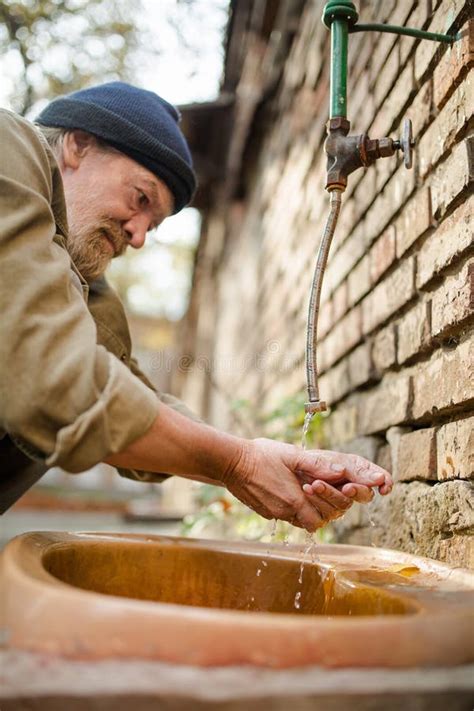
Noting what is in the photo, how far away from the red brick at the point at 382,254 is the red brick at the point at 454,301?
0.31 meters

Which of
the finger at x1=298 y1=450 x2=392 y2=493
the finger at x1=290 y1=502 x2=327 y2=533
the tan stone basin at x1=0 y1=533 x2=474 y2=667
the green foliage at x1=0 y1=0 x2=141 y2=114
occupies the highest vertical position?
the green foliage at x1=0 y1=0 x2=141 y2=114

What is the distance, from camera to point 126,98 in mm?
2082

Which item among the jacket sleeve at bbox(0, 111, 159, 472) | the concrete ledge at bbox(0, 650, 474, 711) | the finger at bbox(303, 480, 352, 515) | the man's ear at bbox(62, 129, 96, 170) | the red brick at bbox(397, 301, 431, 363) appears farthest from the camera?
the man's ear at bbox(62, 129, 96, 170)

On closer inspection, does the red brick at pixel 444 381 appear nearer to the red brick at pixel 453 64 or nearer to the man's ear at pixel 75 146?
the red brick at pixel 453 64

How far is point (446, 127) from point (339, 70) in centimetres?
30

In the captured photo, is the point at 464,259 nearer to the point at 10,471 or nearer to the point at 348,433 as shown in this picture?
the point at 348,433

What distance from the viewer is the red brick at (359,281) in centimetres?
192

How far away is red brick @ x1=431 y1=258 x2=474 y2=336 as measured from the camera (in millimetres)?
1239

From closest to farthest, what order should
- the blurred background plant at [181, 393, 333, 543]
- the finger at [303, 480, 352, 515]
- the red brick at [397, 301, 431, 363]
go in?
the finger at [303, 480, 352, 515]
the red brick at [397, 301, 431, 363]
the blurred background plant at [181, 393, 333, 543]

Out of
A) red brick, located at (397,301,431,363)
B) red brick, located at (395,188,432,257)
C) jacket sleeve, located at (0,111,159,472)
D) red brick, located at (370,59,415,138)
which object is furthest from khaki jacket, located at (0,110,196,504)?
red brick, located at (370,59,415,138)

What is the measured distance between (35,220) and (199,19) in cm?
427

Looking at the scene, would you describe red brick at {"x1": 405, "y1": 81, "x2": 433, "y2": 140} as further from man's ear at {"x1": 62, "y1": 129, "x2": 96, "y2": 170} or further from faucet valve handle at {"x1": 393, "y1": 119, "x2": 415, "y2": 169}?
man's ear at {"x1": 62, "y1": 129, "x2": 96, "y2": 170}

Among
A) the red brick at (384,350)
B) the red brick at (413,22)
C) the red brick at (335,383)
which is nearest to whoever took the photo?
the red brick at (413,22)

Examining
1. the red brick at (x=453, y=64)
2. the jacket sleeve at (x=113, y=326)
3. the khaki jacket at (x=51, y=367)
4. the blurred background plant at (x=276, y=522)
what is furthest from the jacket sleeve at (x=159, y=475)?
the red brick at (x=453, y=64)
